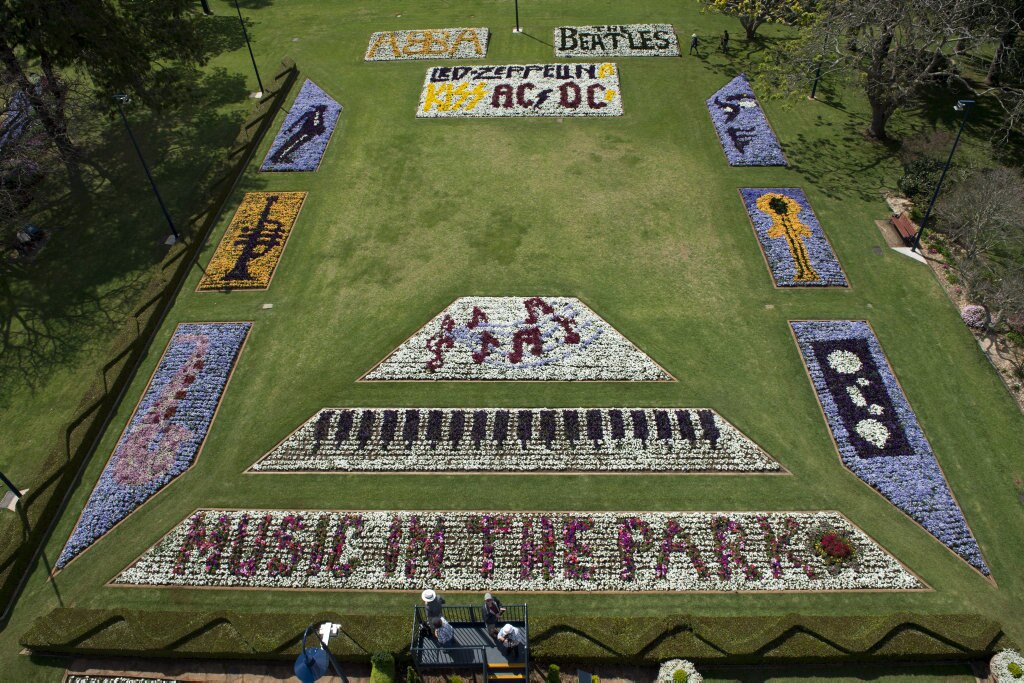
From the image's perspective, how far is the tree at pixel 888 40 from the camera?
37469 millimetres

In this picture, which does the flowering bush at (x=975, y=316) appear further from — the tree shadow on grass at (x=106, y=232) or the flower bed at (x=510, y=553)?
the tree shadow on grass at (x=106, y=232)

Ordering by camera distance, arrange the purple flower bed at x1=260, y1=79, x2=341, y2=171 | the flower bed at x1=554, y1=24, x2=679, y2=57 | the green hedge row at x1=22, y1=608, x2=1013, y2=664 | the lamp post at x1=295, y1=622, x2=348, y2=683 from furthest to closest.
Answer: the flower bed at x1=554, y1=24, x2=679, y2=57 → the purple flower bed at x1=260, y1=79, x2=341, y2=171 → the green hedge row at x1=22, y1=608, x2=1013, y2=664 → the lamp post at x1=295, y1=622, x2=348, y2=683

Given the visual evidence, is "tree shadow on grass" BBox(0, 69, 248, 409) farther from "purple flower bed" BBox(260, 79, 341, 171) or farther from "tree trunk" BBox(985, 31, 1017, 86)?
"tree trunk" BBox(985, 31, 1017, 86)

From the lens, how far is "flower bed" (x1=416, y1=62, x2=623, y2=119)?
48969mm

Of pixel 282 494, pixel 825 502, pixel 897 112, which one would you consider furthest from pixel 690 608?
pixel 897 112

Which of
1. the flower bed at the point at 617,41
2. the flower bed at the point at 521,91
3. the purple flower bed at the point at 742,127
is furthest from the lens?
the flower bed at the point at 617,41

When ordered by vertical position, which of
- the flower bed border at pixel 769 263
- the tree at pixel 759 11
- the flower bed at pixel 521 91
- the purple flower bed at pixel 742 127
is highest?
the tree at pixel 759 11

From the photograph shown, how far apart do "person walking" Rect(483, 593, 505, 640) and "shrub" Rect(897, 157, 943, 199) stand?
3562 cm

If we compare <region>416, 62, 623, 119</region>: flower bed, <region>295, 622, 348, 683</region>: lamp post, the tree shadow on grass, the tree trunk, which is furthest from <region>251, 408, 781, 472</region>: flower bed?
the tree trunk

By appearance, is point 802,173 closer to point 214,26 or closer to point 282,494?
point 282,494

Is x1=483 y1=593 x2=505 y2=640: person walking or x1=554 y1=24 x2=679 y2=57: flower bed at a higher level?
x1=554 y1=24 x2=679 y2=57: flower bed

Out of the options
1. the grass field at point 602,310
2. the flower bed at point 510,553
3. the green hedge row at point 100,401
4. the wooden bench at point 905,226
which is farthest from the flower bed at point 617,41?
the flower bed at point 510,553

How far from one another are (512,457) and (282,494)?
10.4m

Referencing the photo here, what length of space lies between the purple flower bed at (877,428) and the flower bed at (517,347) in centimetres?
794
